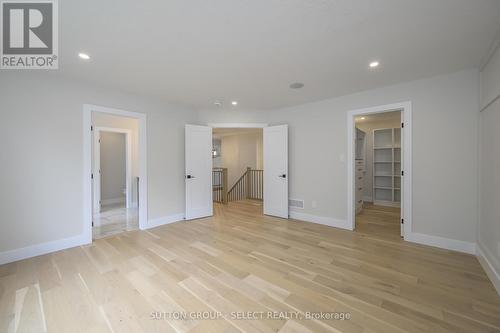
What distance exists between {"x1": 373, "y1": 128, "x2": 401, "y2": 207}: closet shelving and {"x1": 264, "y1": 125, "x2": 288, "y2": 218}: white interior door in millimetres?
3376

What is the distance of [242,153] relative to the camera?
917 cm

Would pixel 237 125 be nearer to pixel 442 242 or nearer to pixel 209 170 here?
pixel 209 170

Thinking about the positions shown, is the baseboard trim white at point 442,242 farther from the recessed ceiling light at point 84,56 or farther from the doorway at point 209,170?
the recessed ceiling light at point 84,56

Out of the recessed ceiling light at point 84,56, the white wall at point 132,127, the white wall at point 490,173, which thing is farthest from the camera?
the white wall at point 132,127

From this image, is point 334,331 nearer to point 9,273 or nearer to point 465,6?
point 465,6

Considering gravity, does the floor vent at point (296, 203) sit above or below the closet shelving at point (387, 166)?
below

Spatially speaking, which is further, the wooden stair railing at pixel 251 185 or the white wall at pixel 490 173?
the wooden stair railing at pixel 251 185

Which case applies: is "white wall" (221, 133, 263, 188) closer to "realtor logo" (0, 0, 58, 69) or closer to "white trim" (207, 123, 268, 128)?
"white trim" (207, 123, 268, 128)

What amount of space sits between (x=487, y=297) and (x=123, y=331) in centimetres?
320

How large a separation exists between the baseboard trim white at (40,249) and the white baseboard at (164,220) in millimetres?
1019

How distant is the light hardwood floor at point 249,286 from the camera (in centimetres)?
161

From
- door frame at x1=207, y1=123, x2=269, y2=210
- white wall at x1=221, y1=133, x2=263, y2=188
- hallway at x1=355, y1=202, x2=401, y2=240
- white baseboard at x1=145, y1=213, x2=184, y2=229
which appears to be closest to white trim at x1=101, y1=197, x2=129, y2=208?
white baseboard at x1=145, y1=213, x2=184, y2=229

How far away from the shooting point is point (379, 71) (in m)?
2.83

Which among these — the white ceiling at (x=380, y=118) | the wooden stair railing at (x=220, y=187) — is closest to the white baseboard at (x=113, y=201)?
the wooden stair railing at (x=220, y=187)
